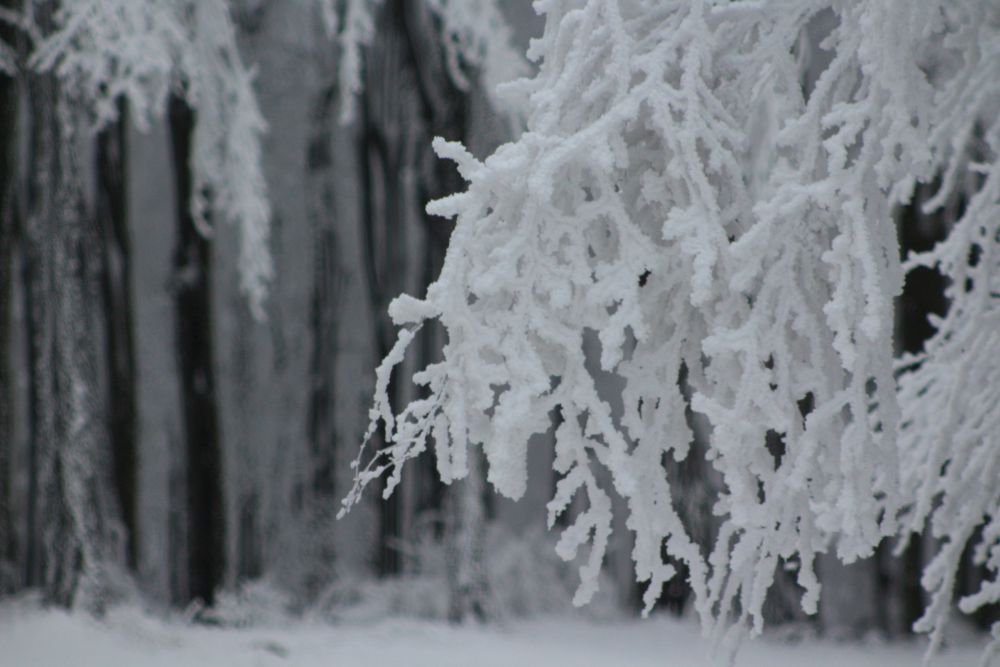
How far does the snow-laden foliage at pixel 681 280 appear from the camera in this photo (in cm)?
317

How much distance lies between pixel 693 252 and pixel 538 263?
0.43m

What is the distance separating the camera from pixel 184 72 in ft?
26.8

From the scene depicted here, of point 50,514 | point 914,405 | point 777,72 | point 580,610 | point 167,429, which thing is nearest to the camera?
point 777,72

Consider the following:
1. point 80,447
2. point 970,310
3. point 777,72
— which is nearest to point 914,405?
point 970,310

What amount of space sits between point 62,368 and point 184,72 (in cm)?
227

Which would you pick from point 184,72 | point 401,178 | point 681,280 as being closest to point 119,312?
point 401,178

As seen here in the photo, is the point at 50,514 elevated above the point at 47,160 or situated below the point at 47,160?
below

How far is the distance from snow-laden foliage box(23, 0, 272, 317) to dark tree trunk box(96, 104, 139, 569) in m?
1.72

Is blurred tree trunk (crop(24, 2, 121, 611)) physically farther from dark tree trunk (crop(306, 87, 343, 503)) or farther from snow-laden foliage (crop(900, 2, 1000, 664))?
snow-laden foliage (crop(900, 2, 1000, 664))

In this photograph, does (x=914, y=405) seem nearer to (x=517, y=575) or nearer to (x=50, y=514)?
(x=50, y=514)

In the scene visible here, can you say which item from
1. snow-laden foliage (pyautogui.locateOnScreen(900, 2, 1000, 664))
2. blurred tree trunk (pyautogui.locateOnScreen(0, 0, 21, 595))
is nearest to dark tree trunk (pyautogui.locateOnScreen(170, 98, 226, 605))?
blurred tree trunk (pyautogui.locateOnScreen(0, 0, 21, 595))

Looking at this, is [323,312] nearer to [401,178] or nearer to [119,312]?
[401,178]

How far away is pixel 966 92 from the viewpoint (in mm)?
3750

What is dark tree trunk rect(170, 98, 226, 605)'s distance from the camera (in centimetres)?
1118
